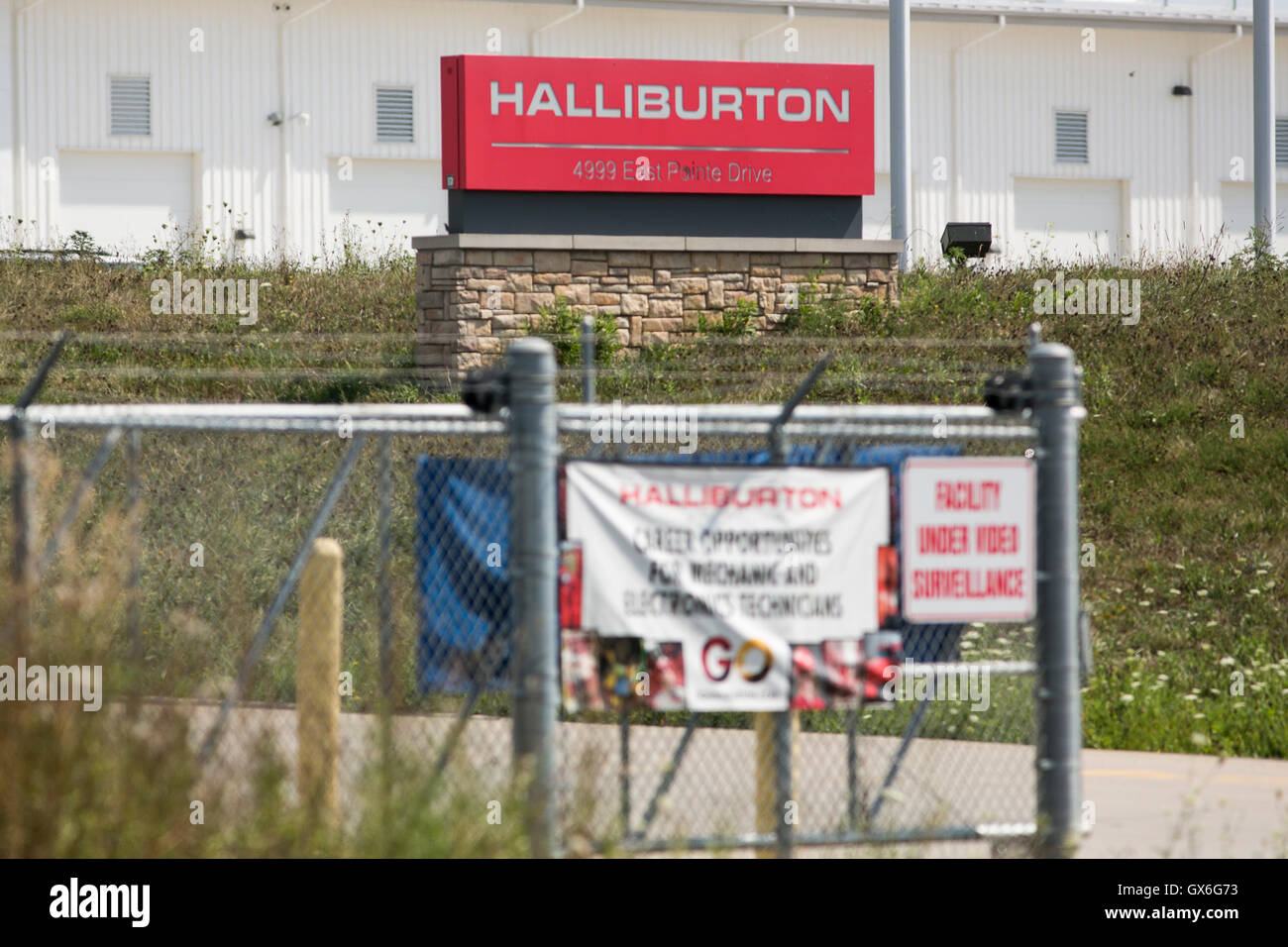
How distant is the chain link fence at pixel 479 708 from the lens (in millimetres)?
5578

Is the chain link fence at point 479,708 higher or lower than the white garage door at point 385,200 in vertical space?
lower

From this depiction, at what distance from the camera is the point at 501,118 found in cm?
1733

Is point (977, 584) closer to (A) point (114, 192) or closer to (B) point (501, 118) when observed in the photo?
(B) point (501, 118)

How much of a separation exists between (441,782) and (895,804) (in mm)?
3146

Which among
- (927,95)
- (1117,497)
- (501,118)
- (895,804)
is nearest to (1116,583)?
(1117,497)

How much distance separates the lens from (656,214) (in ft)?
58.8

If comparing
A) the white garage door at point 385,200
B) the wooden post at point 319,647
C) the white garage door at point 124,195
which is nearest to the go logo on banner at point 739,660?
the wooden post at point 319,647

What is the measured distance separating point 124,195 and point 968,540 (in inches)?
897

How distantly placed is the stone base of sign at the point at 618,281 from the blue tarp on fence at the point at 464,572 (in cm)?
991

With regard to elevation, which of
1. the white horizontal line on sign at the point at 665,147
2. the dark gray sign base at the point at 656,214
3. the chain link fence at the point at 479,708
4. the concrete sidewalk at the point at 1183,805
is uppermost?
the white horizontal line on sign at the point at 665,147

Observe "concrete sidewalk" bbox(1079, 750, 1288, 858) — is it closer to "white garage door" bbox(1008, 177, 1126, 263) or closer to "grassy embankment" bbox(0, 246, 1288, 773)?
"grassy embankment" bbox(0, 246, 1288, 773)

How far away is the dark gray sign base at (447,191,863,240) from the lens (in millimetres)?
17422

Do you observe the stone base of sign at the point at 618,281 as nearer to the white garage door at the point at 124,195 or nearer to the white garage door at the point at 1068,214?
the white garage door at the point at 124,195

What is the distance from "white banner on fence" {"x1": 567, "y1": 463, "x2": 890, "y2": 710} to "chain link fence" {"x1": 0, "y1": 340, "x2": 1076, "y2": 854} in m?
0.15
